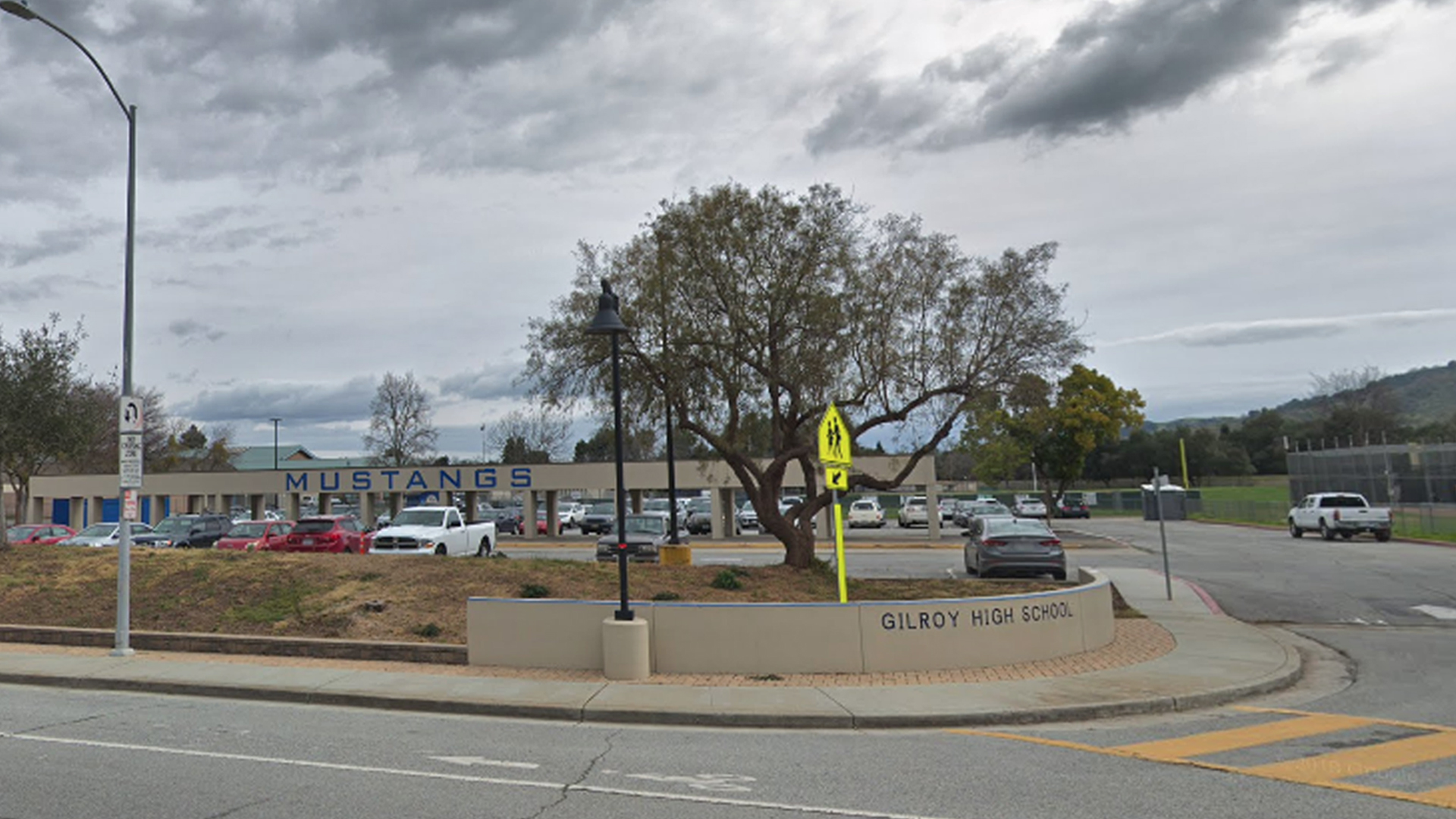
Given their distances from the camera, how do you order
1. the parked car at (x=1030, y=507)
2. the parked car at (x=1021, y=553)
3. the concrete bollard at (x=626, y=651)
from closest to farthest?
the concrete bollard at (x=626, y=651) < the parked car at (x=1021, y=553) < the parked car at (x=1030, y=507)

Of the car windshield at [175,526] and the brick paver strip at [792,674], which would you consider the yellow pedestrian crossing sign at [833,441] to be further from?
the car windshield at [175,526]

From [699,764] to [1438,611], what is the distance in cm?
1666


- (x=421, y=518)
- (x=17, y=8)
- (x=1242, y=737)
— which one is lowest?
(x=1242, y=737)

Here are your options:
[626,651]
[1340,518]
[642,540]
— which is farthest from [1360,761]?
[1340,518]

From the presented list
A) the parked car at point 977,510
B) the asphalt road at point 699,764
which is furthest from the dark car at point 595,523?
the asphalt road at point 699,764

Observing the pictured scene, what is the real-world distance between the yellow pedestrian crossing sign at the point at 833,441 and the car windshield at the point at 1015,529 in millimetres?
8916

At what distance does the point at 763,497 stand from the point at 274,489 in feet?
115

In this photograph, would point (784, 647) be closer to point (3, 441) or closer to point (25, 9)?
point (25, 9)

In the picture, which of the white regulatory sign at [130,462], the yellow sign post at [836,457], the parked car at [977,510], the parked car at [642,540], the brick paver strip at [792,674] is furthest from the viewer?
the parked car at [977,510]

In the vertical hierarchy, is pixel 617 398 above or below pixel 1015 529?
above

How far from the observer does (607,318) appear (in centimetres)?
1172

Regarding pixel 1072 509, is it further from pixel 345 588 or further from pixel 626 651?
pixel 626 651

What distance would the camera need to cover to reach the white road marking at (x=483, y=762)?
777 centimetres

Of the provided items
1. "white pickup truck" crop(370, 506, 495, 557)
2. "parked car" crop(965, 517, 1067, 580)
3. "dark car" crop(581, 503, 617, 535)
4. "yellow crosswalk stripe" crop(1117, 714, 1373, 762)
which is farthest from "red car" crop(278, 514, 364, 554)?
"yellow crosswalk stripe" crop(1117, 714, 1373, 762)
